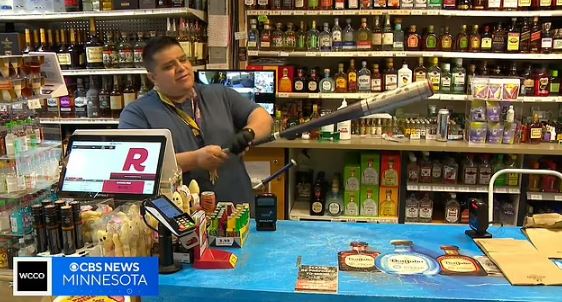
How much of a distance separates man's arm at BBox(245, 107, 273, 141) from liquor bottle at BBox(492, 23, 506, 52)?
2.14 m

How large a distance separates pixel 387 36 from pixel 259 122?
1768mm

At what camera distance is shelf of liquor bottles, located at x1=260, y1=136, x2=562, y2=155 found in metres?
3.34

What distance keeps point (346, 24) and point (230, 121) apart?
1904mm

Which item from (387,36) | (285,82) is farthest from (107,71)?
(387,36)

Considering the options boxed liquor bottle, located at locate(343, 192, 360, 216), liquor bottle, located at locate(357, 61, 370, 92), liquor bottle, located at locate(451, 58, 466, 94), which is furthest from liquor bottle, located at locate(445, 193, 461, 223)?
liquor bottle, located at locate(357, 61, 370, 92)

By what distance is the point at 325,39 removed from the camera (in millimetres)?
3826

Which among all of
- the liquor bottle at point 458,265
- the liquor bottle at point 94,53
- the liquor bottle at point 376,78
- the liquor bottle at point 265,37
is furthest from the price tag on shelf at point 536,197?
the liquor bottle at point 94,53

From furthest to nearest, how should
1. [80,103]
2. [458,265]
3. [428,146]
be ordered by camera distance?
[80,103], [428,146], [458,265]

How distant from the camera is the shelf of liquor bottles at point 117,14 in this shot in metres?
3.56

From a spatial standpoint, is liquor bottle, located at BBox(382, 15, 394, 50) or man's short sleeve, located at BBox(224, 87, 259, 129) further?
liquor bottle, located at BBox(382, 15, 394, 50)

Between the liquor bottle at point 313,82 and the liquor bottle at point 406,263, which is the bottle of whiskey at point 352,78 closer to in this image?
the liquor bottle at point 313,82

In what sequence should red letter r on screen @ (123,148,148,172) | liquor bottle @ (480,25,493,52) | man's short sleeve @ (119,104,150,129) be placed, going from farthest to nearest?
liquor bottle @ (480,25,493,52) < man's short sleeve @ (119,104,150,129) < red letter r on screen @ (123,148,148,172)

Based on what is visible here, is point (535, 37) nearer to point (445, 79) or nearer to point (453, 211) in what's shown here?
point (445, 79)

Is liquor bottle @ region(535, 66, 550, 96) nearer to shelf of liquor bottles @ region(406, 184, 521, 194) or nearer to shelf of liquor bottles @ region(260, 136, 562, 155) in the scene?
shelf of liquor bottles @ region(260, 136, 562, 155)
